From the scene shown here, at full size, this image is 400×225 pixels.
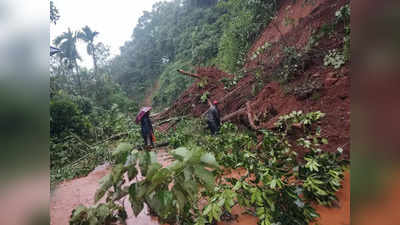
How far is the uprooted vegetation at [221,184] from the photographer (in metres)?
1.18

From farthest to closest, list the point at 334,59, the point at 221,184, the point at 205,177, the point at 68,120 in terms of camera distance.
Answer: the point at 334,59 → the point at 68,120 → the point at 221,184 → the point at 205,177

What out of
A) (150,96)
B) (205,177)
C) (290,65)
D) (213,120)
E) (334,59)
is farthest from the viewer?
(150,96)

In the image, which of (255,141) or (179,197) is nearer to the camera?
(179,197)

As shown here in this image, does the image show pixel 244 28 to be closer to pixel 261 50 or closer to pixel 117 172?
pixel 261 50

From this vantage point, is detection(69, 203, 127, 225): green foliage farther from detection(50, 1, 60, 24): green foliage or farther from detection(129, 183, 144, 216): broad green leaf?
detection(50, 1, 60, 24): green foliage

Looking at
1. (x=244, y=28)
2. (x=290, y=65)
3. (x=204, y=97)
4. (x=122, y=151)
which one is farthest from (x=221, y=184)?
(x=244, y=28)

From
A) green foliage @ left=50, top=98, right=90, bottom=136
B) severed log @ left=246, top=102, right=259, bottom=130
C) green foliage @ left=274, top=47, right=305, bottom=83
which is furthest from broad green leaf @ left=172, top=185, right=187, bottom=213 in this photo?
green foliage @ left=274, top=47, right=305, bottom=83

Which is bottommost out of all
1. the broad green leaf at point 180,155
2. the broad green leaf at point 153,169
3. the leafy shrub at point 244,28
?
the broad green leaf at point 153,169

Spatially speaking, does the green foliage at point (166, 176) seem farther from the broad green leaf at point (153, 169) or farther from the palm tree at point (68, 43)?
the palm tree at point (68, 43)

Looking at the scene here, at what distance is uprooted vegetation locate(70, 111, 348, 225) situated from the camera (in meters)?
1.18

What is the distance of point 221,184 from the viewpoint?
7.18 ft

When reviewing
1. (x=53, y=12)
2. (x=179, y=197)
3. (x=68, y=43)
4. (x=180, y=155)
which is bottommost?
(x=179, y=197)

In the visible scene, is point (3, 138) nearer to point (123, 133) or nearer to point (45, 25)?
point (45, 25)

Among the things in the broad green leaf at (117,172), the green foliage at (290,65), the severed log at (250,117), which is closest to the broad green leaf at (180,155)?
the broad green leaf at (117,172)
